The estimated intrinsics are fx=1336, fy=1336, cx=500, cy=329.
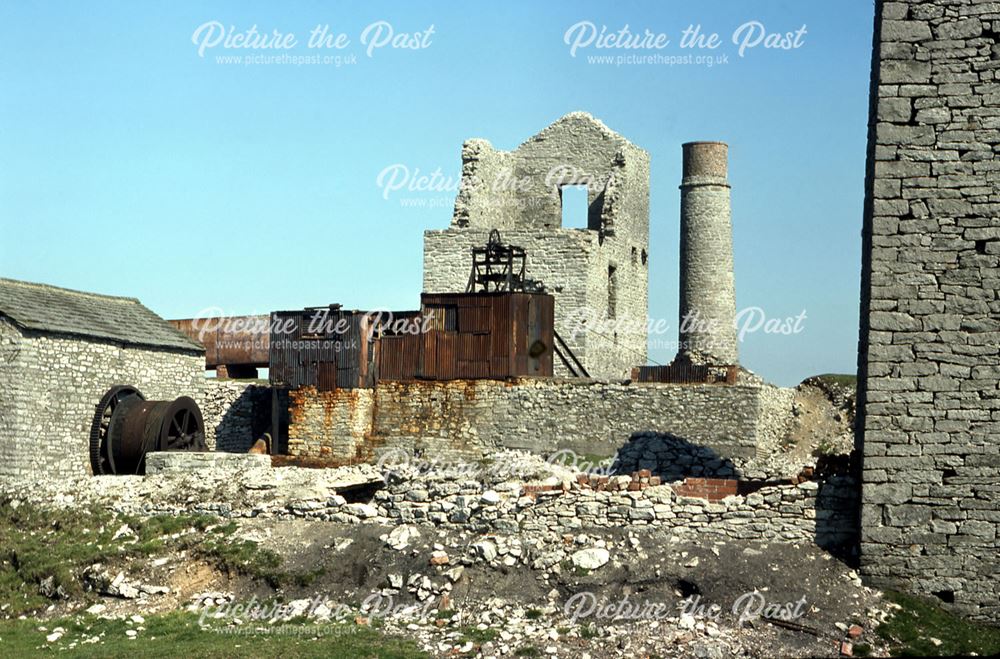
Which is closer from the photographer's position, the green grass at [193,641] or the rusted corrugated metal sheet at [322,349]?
the green grass at [193,641]

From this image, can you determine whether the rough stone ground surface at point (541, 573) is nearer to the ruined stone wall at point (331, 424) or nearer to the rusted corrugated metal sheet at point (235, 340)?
the ruined stone wall at point (331, 424)

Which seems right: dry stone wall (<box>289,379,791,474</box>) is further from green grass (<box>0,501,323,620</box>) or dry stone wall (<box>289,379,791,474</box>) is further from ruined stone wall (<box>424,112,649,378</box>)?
green grass (<box>0,501,323,620</box>)

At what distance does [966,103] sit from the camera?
1631 centimetres

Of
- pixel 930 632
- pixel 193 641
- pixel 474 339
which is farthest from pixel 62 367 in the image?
pixel 930 632

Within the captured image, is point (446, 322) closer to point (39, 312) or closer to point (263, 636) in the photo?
point (39, 312)

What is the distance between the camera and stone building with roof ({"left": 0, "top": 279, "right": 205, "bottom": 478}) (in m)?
24.1

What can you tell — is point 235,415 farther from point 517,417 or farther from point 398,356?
A: point 517,417

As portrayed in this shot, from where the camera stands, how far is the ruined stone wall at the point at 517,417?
2623cm

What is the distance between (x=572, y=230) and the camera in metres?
33.7

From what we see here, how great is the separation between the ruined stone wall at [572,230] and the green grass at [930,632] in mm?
17743

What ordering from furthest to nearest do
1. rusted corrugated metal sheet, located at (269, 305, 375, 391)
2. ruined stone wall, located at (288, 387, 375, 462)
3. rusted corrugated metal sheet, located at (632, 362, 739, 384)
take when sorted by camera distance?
rusted corrugated metal sheet, located at (632, 362, 739, 384), rusted corrugated metal sheet, located at (269, 305, 375, 391), ruined stone wall, located at (288, 387, 375, 462)

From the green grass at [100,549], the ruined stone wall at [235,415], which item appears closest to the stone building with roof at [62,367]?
the ruined stone wall at [235,415]

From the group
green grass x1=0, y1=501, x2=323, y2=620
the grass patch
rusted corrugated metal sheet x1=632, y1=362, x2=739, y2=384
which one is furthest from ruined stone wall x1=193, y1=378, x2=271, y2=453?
the grass patch

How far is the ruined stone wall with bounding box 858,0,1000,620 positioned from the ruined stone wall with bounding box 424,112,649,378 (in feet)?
56.4
